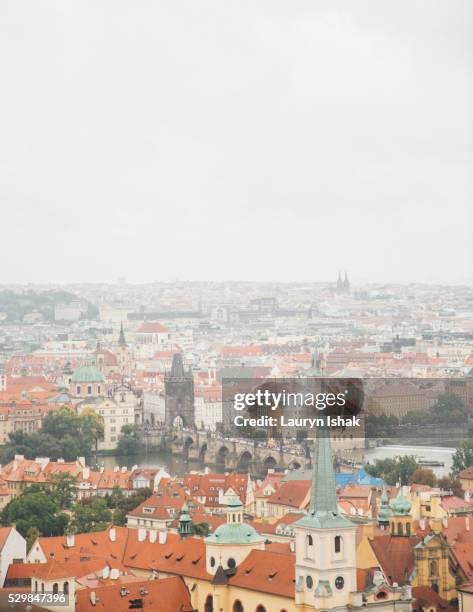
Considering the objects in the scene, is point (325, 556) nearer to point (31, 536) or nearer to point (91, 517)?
point (31, 536)

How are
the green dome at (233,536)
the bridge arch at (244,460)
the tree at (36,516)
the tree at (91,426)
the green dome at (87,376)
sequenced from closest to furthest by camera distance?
the green dome at (233,536) → the tree at (36,516) → the bridge arch at (244,460) → the tree at (91,426) → the green dome at (87,376)

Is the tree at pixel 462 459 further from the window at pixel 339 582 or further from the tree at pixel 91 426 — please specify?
the window at pixel 339 582

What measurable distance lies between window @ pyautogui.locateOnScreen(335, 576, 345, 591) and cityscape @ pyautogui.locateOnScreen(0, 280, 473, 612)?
0.04ft

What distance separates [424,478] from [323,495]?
7933 mm

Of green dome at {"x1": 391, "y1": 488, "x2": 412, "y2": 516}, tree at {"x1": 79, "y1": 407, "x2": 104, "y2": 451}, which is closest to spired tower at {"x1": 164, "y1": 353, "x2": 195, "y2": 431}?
tree at {"x1": 79, "y1": 407, "x2": 104, "y2": 451}

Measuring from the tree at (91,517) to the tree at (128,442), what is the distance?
10.9 metres

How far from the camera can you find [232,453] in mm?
25234

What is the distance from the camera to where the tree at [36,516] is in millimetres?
14766

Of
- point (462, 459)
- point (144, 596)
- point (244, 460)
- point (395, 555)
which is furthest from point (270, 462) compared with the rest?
point (144, 596)

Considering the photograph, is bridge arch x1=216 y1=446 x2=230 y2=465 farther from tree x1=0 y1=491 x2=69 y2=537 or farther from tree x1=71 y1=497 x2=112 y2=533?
tree x1=0 y1=491 x2=69 y2=537

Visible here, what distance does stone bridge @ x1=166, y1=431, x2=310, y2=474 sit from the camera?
23453 millimetres

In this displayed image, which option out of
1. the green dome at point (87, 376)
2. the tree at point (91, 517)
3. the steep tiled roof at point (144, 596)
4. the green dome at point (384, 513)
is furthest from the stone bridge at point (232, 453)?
the steep tiled roof at point (144, 596)

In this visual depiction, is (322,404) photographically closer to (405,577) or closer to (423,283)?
(405,577)

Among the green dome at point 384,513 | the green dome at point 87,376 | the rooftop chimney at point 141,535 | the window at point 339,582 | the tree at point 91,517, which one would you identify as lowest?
the green dome at point 87,376
